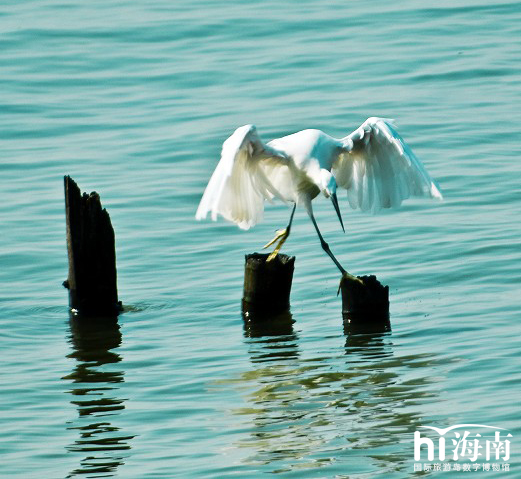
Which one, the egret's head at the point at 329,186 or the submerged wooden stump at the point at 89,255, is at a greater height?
the egret's head at the point at 329,186

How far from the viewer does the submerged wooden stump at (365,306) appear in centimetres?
1047

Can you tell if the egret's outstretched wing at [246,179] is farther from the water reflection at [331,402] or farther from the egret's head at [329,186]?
the water reflection at [331,402]

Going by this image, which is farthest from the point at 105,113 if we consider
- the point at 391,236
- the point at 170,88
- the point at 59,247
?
the point at 391,236

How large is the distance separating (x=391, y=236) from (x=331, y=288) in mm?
1617

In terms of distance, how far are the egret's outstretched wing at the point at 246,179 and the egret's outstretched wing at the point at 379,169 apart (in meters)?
0.68

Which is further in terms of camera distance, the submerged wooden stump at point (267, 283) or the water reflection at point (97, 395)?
the submerged wooden stump at point (267, 283)

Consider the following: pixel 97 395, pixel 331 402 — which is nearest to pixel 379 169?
pixel 331 402

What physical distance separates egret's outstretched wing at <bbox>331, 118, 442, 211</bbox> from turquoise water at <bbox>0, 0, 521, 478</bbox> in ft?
3.60

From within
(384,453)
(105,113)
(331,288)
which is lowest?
(384,453)

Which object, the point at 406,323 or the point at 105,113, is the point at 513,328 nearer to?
the point at 406,323

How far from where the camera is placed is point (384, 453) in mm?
8000

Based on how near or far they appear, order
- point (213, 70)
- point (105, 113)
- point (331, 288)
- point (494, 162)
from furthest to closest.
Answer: point (213, 70), point (105, 113), point (494, 162), point (331, 288)

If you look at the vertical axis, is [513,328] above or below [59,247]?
below

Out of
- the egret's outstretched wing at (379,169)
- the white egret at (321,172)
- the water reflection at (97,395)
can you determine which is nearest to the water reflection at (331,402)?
the white egret at (321,172)
